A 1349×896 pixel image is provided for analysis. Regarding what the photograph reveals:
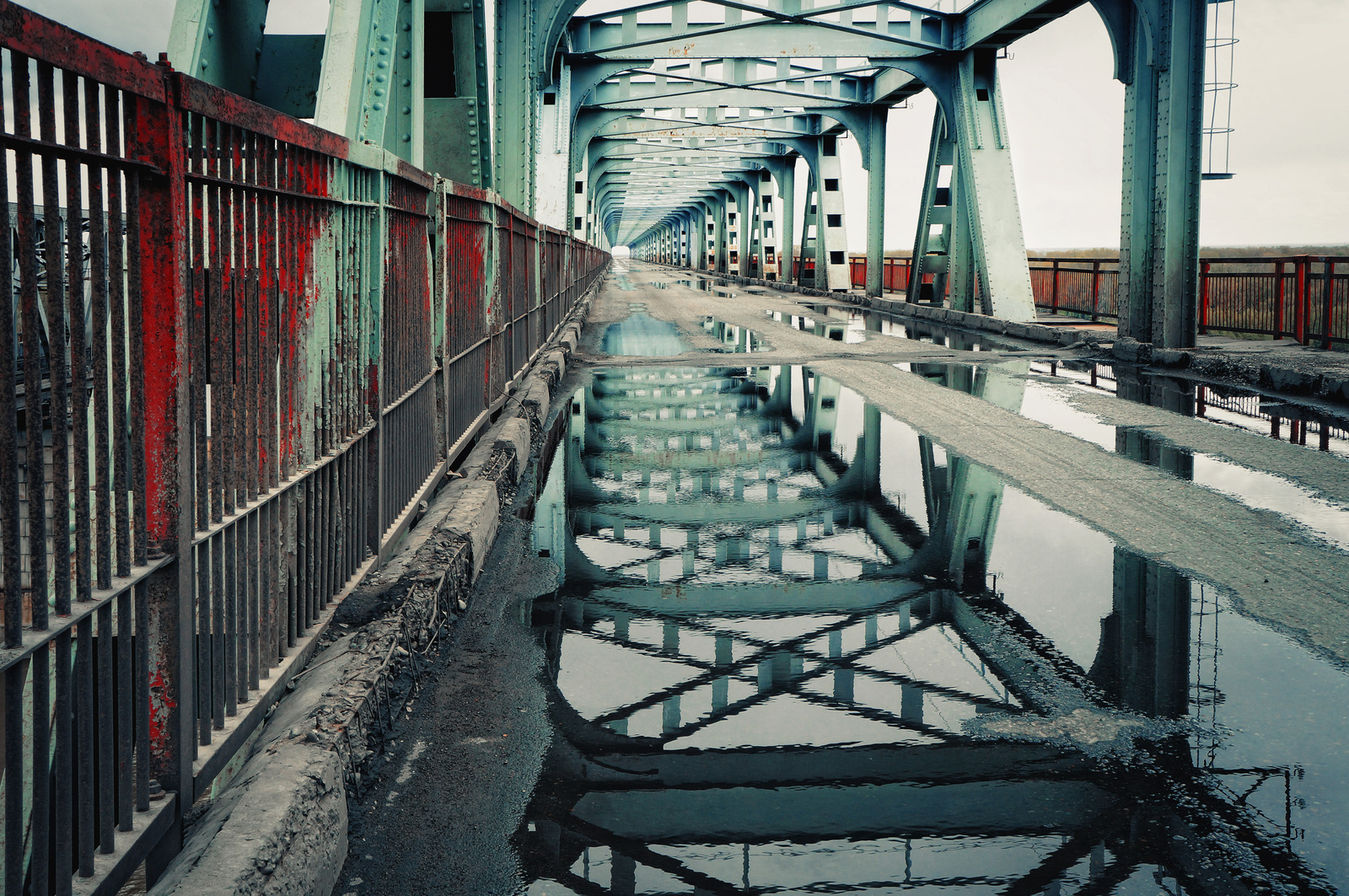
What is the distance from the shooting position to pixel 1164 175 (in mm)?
16562

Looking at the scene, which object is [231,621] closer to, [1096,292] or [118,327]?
[118,327]

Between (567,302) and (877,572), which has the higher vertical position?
(567,302)

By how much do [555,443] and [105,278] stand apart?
752 cm

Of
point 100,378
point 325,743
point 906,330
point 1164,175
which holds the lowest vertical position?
point 325,743

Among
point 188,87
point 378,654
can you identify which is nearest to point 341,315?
point 378,654

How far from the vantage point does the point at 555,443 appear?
9.98 metres

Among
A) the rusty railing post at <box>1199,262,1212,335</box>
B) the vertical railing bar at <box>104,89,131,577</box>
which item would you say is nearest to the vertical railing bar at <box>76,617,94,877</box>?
the vertical railing bar at <box>104,89,131,577</box>

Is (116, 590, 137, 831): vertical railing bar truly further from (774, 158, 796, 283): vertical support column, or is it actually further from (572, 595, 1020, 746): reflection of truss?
(774, 158, 796, 283): vertical support column

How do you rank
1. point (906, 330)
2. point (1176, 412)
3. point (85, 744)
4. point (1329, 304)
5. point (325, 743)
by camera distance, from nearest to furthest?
point (85, 744)
point (325, 743)
point (1176, 412)
point (1329, 304)
point (906, 330)

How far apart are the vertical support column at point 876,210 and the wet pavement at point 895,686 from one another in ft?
86.8

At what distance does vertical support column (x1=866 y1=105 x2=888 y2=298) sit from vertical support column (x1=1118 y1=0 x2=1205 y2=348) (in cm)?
1712

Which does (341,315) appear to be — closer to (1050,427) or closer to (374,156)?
(374,156)

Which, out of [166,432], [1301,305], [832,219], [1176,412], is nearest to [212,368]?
[166,432]

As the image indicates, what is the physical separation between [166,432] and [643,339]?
18608 millimetres
